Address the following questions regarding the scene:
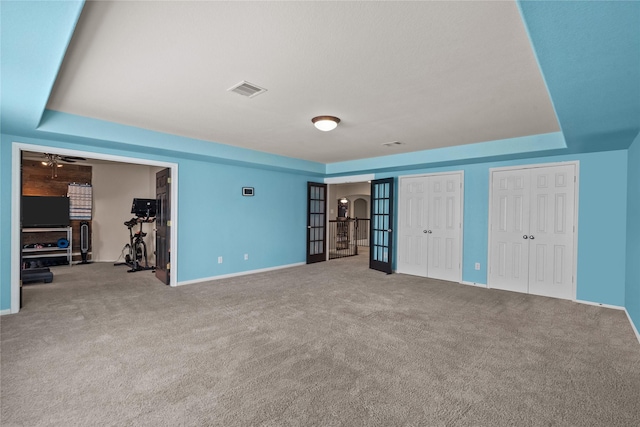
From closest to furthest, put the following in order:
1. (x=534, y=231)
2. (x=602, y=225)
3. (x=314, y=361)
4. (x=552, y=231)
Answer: (x=314, y=361)
(x=602, y=225)
(x=552, y=231)
(x=534, y=231)

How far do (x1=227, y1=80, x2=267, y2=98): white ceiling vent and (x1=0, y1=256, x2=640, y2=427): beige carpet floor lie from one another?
235 centimetres

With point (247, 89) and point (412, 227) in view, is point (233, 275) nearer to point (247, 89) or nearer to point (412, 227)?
point (412, 227)

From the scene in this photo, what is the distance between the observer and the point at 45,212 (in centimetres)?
658

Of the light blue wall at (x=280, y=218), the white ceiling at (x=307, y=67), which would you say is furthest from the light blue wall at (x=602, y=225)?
the white ceiling at (x=307, y=67)

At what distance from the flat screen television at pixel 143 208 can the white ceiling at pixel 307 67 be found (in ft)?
10.3

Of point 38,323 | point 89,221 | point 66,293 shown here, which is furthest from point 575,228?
point 89,221

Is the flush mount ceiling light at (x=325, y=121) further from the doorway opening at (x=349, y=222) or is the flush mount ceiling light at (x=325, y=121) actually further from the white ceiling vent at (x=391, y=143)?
the doorway opening at (x=349, y=222)

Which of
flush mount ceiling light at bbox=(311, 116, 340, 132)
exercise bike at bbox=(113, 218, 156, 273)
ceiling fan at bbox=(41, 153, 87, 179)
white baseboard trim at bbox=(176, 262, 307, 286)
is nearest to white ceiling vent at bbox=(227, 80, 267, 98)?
flush mount ceiling light at bbox=(311, 116, 340, 132)

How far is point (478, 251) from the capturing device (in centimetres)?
531

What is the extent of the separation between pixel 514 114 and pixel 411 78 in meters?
1.59

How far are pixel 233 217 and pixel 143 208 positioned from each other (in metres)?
2.31

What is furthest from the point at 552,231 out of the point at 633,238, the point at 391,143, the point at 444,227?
the point at 391,143

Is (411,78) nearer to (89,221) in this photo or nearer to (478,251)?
(478,251)

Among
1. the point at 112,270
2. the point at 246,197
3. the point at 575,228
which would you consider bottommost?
the point at 112,270
